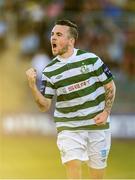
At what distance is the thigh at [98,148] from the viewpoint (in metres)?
7.55

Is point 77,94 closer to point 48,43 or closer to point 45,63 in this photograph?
point 45,63

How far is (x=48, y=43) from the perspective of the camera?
14.6 meters

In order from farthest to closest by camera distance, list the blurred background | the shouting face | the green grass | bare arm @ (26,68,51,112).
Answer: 1. the blurred background
2. the green grass
3. the shouting face
4. bare arm @ (26,68,51,112)

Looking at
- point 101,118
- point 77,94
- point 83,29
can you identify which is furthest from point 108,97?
point 83,29

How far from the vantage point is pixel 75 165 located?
7.30 metres

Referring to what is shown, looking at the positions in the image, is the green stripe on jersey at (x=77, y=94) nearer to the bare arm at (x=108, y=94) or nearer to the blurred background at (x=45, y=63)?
the bare arm at (x=108, y=94)

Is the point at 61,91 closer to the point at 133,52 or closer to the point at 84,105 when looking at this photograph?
the point at 84,105

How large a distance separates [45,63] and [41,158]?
5.75 ft

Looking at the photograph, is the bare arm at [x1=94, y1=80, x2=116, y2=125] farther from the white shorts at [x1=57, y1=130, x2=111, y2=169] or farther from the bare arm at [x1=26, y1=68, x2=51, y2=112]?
the bare arm at [x1=26, y1=68, x2=51, y2=112]

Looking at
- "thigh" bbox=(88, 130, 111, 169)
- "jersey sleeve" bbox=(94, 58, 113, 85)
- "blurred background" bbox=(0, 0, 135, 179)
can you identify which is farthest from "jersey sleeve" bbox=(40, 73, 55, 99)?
"blurred background" bbox=(0, 0, 135, 179)

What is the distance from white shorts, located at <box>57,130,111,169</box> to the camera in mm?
7367

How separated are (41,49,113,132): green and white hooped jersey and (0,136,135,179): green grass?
4.96 m

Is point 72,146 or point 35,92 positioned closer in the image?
point 35,92

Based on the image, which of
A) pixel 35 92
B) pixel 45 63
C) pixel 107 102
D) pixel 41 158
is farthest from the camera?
pixel 45 63
